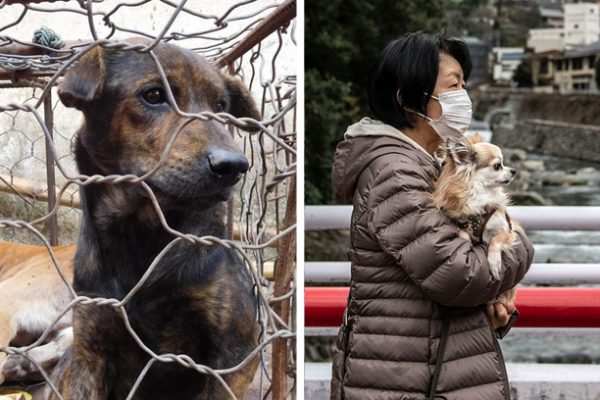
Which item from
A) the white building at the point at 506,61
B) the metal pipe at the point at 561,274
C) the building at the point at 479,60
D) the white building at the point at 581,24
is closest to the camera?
the metal pipe at the point at 561,274

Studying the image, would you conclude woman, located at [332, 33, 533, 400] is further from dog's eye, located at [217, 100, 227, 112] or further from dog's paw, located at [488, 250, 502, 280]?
dog's eye, located at [217, 100, 227, 112]

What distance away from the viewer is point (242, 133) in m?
1.67

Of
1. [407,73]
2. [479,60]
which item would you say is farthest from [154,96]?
[479,60]

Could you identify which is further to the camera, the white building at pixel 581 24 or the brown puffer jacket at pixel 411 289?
the white building at pixel 581 24

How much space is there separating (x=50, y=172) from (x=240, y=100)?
38 centimetres

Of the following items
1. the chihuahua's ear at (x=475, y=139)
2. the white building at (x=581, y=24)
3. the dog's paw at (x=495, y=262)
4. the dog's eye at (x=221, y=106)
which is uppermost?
the dog's eye at (x=221, y=106)

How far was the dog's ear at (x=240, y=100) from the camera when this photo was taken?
1.68 metres

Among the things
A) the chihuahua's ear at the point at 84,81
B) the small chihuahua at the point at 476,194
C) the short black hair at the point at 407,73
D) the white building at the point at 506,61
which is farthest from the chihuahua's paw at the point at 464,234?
the white building at the point at 506,61

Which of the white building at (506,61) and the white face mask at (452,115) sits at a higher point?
the white face mask at (452,115)

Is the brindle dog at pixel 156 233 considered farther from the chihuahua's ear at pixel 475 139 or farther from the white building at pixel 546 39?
the white building at pixel 546 39

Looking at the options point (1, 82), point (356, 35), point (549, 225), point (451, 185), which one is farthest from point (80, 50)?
point (356, 35)

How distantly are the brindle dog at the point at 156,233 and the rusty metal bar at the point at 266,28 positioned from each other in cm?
4

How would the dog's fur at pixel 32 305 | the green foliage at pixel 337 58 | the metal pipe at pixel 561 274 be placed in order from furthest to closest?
the green foliage at pixel 337 58
the metal pipe at pixel 561 274
the dog's fur at pixel 32 305

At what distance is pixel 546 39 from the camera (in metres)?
8.19
